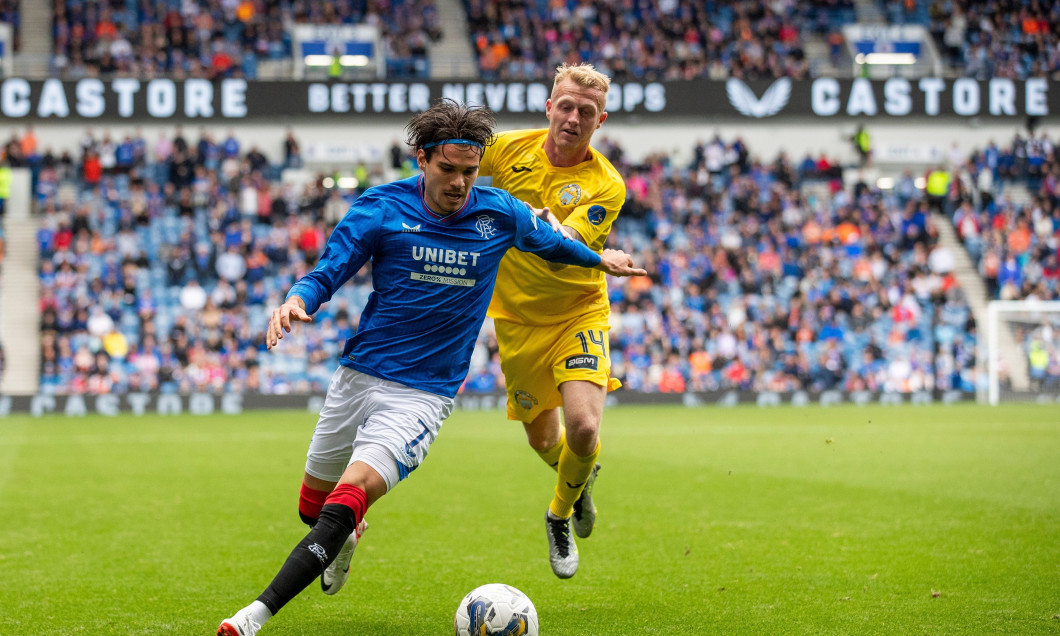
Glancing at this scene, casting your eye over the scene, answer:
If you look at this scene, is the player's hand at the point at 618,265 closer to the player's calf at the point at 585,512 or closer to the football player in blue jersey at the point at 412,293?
the football player in blue jersey at the point at 412,293

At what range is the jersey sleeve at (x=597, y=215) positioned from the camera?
267 inches

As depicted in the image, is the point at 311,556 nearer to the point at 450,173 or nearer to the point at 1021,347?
the point at 450,173

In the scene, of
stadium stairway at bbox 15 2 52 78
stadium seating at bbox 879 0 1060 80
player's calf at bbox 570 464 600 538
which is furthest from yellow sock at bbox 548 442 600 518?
stadium seating at bbox 879 0 1060 80

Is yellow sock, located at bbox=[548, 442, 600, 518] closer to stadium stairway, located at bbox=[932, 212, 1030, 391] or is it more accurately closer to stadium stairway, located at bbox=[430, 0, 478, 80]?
stadium stairway, located at bbox=[932, 212, 1030, 391]

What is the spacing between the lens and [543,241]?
5.86 meters

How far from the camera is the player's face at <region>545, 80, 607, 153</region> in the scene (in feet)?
21.8

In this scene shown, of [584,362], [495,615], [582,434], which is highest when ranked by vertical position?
[584,362]

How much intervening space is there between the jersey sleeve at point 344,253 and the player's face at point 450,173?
29cm

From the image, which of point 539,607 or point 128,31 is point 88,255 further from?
point 539,607

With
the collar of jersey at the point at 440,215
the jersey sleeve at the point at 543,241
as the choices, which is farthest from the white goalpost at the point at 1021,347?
the collar of jersey at the point at 440,215

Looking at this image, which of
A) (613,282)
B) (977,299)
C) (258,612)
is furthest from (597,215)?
(977,299)

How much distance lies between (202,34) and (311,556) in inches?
1138

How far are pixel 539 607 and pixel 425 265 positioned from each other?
214 centimetres

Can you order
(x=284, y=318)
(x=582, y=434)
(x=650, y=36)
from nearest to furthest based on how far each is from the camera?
1. (x=284, y=318)
2. (x=582, y=434)
3. (x=650, y=36)
